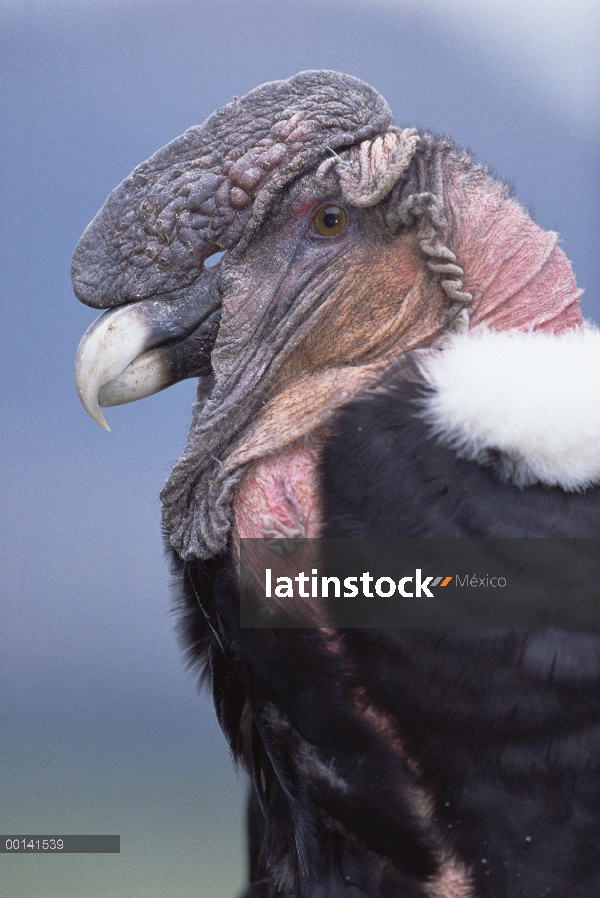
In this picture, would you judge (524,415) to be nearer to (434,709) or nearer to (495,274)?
(495,274)

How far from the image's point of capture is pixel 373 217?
173 centimetres

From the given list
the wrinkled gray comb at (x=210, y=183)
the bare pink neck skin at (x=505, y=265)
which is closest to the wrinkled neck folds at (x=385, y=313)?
the bare pink neck skin at (x=505, y=265)

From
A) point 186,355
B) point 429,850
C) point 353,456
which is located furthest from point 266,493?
point 429,850

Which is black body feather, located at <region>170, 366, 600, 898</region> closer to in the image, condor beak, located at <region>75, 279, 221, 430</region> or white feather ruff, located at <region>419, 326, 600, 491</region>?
white feather ruff, located at <region>419, 326, 600, 491</region>

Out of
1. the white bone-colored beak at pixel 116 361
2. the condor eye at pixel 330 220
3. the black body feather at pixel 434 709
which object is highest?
the condor eye at pixel 330 220

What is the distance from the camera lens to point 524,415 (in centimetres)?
149

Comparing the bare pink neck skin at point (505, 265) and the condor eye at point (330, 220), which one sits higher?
the condor eye at point (330, 220)

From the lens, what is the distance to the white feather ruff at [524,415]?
1.48m

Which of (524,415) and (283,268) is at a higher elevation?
(283,268)

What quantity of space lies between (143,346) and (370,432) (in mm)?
504

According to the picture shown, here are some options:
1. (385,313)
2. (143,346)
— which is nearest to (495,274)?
(385,313)

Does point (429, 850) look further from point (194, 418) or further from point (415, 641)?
point (194, 418)

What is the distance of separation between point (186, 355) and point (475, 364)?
0.58 m

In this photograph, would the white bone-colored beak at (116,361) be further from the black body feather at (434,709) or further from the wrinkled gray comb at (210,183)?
the black body feather at (434,709)
